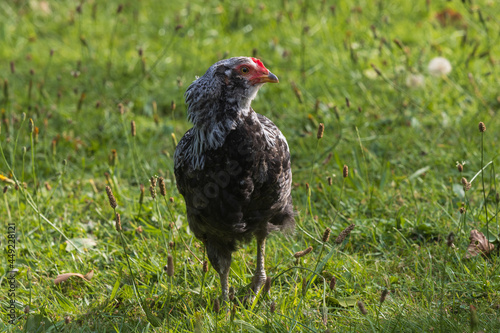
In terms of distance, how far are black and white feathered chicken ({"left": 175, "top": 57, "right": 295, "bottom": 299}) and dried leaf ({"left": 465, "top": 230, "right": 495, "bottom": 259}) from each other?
1.18 m

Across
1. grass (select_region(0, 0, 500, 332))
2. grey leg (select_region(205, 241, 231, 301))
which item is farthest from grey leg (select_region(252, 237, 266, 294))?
grey leg (select_region(205, 241, 231, 301))

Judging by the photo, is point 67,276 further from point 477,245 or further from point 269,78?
point 477,245

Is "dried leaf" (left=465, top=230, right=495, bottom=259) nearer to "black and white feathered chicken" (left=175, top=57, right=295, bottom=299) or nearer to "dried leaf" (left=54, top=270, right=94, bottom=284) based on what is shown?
"black and white feathered chicken" (left=175, top=57, right=295, bottom=299)

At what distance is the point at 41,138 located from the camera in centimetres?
507

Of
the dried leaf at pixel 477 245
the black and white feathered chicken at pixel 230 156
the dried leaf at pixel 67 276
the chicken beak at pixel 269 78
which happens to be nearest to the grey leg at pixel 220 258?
the black and white feathered chicken at pixel 230 156

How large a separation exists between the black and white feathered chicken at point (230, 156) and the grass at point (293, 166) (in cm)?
42

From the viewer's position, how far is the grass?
3.14m

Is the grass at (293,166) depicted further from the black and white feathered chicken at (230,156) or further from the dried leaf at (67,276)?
the black and white feathered chicken at (230,156)

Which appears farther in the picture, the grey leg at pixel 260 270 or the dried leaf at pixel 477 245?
the grey leg at pixel 260 270

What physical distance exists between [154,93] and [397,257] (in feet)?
10.7

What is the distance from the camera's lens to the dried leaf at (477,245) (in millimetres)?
3264

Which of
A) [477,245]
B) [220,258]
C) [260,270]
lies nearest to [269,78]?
[220,258]

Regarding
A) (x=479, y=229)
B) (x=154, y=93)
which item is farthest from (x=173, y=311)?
(x=154, y=93)

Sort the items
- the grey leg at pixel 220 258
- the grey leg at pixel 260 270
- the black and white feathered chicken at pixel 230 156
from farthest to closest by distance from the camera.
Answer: the grey leg at pixel 260 270
the grey leg at pixel 220 258
the black and white feathered chicken at pixel 230 156
